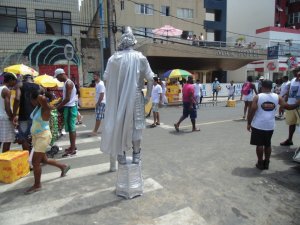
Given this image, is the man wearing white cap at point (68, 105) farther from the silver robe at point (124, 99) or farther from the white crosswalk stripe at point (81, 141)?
the silver robe at point (124, 99)

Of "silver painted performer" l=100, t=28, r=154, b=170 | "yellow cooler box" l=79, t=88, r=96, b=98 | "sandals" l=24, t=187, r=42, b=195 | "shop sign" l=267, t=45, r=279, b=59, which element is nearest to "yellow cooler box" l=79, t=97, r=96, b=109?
"yellow cooler box" l=79, t=88, r=96, b=98

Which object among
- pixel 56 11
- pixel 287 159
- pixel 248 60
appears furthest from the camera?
pixel 248 60

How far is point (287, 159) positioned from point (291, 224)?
2700 millimetres

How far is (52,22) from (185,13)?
68.6 ft

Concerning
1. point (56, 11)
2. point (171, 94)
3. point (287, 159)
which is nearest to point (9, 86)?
point (287, 159)

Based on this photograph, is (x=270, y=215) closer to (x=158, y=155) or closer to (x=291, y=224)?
(x=291, y=224)

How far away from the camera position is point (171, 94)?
1858 cm

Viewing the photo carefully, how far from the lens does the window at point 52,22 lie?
816 inches

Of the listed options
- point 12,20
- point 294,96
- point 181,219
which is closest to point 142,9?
point 12,20

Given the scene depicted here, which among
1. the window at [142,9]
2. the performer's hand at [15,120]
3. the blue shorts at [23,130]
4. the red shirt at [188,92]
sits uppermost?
the window at [142,9]

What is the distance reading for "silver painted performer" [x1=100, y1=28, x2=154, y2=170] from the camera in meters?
3.79

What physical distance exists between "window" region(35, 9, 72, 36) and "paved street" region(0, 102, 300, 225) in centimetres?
1743

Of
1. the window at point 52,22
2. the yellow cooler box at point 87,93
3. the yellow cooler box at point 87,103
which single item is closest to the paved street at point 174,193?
the yellow cooler box at point 87,103

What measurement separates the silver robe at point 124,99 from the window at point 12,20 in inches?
746
